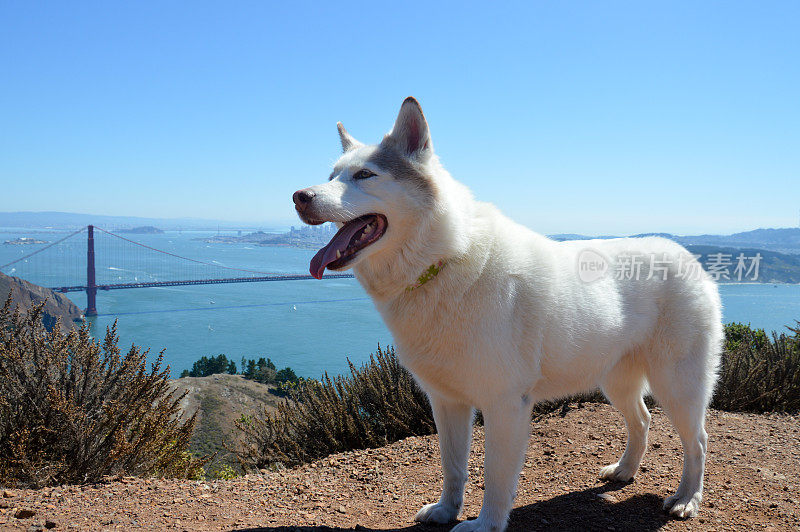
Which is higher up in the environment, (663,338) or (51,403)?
(663,338)

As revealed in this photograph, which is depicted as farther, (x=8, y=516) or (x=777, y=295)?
(x=777, y=295)

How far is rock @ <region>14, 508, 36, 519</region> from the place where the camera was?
2801 mm

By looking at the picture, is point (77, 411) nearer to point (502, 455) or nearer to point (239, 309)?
point (502, 455)

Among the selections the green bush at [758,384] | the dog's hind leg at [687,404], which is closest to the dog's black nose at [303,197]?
the dog's hind leg at [687,404]

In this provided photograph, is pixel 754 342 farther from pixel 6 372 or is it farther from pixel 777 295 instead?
pixel 777 295

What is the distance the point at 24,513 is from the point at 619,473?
12.5 ft

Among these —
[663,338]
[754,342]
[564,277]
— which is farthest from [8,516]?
[754,342]

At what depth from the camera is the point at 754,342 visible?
8.36 metres

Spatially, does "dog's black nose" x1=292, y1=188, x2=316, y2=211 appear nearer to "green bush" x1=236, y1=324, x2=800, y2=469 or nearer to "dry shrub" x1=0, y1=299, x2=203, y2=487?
"dry shrub" x1=0, y1=299, x2=203, y2=487

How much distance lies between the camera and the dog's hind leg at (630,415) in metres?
3.56

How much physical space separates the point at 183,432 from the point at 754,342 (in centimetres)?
866

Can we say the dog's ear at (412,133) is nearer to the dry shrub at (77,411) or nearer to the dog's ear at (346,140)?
the dog's ear at (346,140)

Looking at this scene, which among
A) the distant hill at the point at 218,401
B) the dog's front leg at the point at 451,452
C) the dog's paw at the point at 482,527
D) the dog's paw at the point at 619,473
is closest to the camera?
the dog's paw at the point at 482,527

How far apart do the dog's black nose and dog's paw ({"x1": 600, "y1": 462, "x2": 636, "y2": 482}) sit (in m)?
3.07
